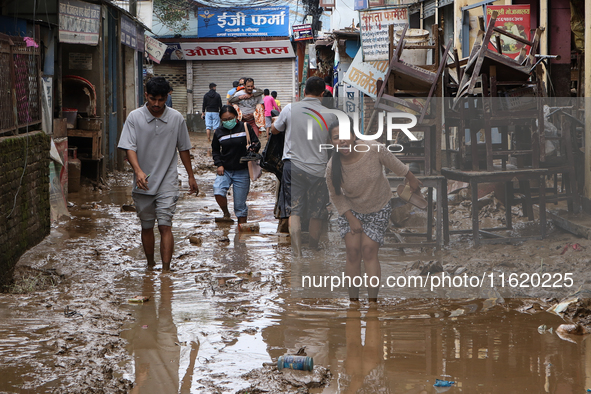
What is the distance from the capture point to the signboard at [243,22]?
2933cm

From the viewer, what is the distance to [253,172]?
8.73 metres

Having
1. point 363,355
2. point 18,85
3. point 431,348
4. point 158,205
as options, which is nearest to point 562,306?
point 431,348

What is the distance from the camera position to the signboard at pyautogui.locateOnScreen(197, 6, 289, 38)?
96.2 feet

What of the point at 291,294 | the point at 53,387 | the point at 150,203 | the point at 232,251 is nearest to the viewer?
the point at 53,387

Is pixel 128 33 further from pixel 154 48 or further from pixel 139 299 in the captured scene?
pixel 139 299

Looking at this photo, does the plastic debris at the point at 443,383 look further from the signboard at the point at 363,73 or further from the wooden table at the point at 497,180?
the signboard at the point at 363,73

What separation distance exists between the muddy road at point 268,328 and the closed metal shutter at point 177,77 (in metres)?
23.3

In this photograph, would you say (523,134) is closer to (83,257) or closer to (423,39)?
(423,39)

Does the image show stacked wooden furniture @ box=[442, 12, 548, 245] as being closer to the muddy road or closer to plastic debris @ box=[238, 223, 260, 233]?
the muddy road

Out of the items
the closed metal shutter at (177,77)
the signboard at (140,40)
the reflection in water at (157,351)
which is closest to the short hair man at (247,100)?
the signboard at (140,40)

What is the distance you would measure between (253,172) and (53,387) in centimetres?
553

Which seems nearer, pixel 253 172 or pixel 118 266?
pixel 118 266

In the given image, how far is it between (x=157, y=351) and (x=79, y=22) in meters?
9.54

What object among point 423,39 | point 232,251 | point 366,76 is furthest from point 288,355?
point 366,76
